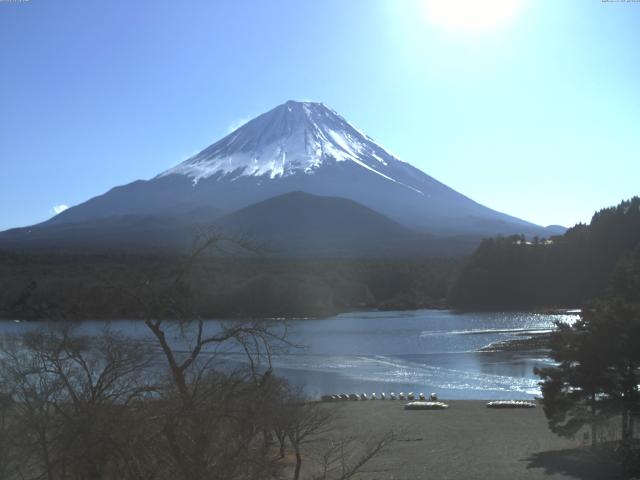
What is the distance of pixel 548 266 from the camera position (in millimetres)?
57750

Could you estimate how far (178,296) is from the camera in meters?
5.37

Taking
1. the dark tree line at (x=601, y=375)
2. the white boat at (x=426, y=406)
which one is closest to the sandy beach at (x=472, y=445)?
the white boat at (x=426, y=406)

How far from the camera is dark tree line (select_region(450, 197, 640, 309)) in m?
54.6

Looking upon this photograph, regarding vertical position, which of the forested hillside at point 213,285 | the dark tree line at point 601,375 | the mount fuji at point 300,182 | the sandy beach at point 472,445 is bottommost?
the sandy beach at point 472,445

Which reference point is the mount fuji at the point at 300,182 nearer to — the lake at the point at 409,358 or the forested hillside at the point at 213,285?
the forested hillside at the point at 213,285

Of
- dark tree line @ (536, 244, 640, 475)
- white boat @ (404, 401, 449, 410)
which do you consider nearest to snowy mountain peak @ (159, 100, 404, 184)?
white boat @ (404, 401, 449, 410)

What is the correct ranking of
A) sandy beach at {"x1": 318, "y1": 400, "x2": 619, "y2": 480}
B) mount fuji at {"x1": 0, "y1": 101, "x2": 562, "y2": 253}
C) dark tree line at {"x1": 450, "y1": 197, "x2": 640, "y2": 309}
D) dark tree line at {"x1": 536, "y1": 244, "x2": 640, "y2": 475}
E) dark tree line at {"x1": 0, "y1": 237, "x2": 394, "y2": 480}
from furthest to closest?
mount fuji at {"x1": 0, "y1": 101, "x2": 562, "y2": 253} → dark tree line at {"x1": 450, "y1": 197, "x2": 640, "y2": 309} → dark tree line at {"x1": 536, "y1": 244, "x2": 640, "y2": 475} → sandy beach at {"x1": 318, "y1": 400, "x2": 619, "y2": 480} → dark tree line at {"x1": 0, "y1": 237, "x2": 394, "y2": 480}

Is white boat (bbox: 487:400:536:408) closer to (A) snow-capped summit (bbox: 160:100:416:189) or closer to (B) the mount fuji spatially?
(B) the mount fuji

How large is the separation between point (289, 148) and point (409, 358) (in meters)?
84.7

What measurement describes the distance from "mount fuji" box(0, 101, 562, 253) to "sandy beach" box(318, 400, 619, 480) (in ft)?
216

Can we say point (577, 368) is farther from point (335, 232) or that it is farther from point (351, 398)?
point (335, 232)

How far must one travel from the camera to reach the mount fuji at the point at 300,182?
94.6 meters

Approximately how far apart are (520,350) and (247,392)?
27.1m

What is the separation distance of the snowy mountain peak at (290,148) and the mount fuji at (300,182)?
0.49 ft
